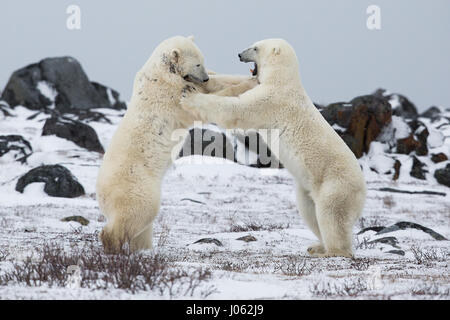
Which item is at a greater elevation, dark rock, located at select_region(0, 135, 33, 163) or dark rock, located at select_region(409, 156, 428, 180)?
dark rock, located at select_region(0, 135, 33, 163)

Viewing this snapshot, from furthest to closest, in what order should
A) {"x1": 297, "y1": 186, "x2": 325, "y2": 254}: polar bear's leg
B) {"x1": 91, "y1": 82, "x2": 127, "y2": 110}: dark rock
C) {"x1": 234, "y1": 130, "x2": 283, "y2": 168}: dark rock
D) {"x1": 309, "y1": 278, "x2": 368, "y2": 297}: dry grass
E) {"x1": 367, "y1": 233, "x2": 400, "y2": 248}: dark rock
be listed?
{"x1": 91, "y1": 82, "x2": 127, "y2": 110}: dark rock, {"x1": 234, "y1": 130, "x2": 283, "y2": 168}: dark rock, {"x1": 367, "y1": 233, "x2": 400, "y2": 248}: dark rock, {"x1": 297, "y1": 186, "x2": 325, "y2": 254}: polar bear's leg, {"x1": 309, "y1": 278, "x2": 368, "y2": 297}: dry grass

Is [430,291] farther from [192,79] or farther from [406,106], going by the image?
[406,106]

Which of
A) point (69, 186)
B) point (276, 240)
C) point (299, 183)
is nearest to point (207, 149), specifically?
point (69, 186)

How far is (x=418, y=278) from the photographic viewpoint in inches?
165

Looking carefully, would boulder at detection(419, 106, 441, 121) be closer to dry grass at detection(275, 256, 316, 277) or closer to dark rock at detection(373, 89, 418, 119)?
dark rock at detection(373, 89, 418, 119)

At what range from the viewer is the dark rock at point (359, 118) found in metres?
25.4

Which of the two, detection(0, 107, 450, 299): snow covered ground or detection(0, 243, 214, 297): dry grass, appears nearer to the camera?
detection(0, 243, 214, 297): dry grass

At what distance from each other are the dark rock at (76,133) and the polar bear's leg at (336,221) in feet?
64.0

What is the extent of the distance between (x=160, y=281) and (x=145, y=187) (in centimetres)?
201

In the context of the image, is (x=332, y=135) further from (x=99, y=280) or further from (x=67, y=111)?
(x=67, y=111)

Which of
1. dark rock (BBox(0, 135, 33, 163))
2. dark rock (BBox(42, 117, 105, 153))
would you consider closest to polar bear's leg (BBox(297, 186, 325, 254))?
dark rock (BBox(0, 135, 33, 163))

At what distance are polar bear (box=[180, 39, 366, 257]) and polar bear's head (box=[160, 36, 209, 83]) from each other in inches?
11.7

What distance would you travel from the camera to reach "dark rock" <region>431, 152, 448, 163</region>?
26781mm

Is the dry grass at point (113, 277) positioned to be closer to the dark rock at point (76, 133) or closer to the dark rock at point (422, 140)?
the dark rock at point (76, 133)
